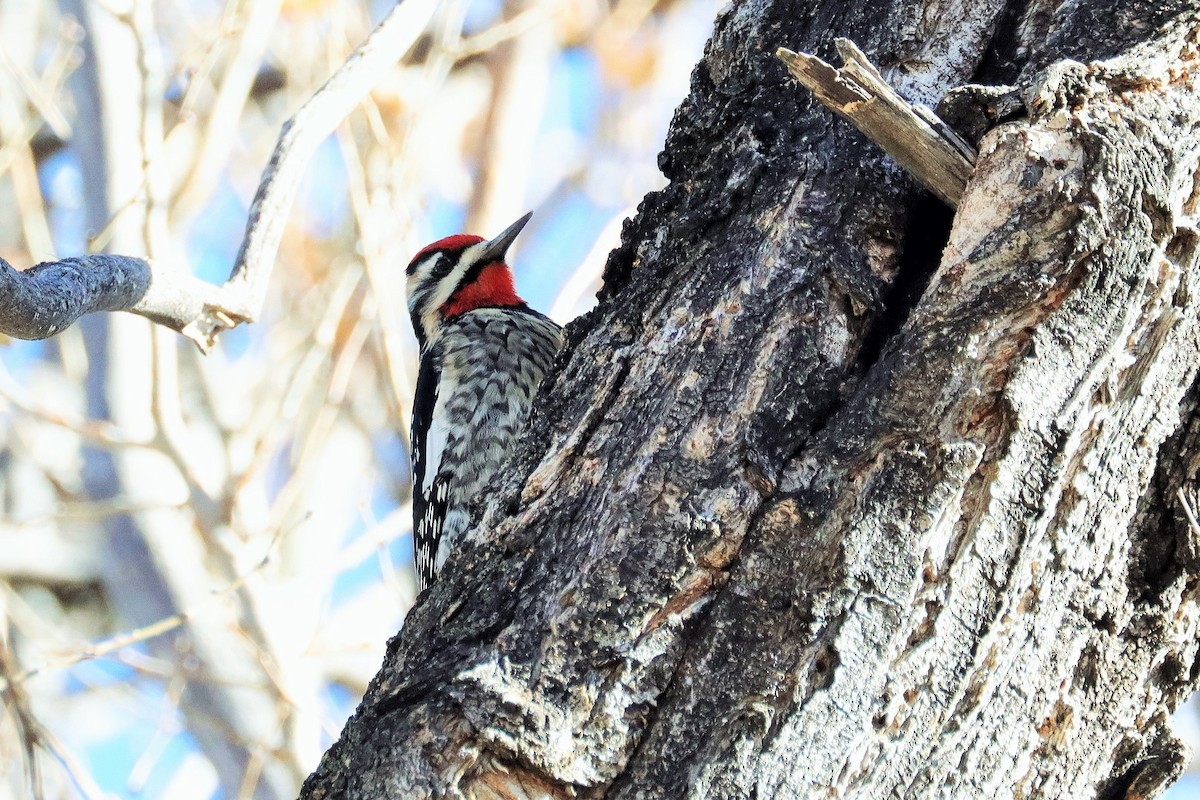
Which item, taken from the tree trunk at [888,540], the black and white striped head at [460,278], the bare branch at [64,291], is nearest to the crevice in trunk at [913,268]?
the tree trunk at [888,540]

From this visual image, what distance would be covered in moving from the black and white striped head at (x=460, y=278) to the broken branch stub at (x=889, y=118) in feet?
7.57

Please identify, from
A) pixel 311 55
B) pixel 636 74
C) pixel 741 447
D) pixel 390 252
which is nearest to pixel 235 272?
pixel 741 447

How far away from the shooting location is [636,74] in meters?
7.73

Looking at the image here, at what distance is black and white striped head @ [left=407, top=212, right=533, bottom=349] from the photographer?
13.2 ft

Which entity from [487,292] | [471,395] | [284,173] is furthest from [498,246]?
[284,173]

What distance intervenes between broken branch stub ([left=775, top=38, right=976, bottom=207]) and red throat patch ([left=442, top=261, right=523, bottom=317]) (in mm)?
2413

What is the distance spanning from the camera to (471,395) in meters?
3.49

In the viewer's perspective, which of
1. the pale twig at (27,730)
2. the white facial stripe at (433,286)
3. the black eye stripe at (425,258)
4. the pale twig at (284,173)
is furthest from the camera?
the black eye stripe at (425,258)

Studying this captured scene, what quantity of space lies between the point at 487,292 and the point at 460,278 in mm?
141

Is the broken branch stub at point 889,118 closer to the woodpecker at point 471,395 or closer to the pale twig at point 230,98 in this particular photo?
the woodpecker at point 471,395

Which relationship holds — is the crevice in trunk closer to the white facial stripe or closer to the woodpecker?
the woodpecker

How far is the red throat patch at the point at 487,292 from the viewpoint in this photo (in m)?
3.99

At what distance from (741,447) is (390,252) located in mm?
3231

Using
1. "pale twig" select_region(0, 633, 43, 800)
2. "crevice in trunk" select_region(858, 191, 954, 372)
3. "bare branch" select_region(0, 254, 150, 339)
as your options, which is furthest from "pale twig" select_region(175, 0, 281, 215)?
"crevice in trunk" select_region(858, 191, 954, 372)
